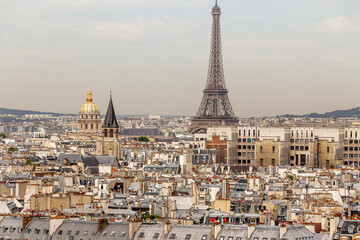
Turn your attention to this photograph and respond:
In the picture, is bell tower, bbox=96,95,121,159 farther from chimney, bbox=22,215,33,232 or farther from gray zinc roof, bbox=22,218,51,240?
gray zinc roof, bbox=22,218,51,240

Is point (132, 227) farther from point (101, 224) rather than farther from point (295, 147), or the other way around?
point (295, 147)

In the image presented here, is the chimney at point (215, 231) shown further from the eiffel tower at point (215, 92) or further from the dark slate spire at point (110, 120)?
the eiffel tower at point (215, 92)

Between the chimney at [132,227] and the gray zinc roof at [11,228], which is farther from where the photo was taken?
the gray zinc roof at [11,228]

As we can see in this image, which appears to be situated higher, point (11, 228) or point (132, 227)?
point (132, 227)

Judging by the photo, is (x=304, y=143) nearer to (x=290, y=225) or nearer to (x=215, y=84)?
(x=215, y=84)

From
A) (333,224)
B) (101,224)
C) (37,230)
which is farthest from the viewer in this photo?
(333,224)

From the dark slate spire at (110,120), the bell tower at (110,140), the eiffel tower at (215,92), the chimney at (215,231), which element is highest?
the eiffel tower at (215,92)

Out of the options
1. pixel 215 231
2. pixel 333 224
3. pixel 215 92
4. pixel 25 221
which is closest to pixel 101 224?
pixel 25 221

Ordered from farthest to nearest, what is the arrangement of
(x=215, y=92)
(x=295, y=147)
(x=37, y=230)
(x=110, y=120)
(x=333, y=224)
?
(x=215, y=92) → (x=110, y=120) → (x=295, y=147) → (x=333, y=224) → (x=37, y=230)

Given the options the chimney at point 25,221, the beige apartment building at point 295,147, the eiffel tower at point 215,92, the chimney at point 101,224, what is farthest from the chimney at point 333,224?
the eiffel tower at point 215,92
